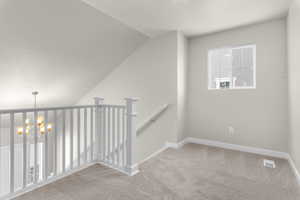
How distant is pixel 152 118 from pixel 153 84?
0.77m

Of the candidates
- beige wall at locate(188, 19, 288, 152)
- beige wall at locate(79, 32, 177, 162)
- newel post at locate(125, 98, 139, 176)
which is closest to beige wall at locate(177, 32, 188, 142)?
beige wall at locate(79, 32, 177, 162)

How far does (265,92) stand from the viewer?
2.90 metres

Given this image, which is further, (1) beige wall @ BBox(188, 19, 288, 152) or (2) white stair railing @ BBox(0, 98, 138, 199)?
(1) beige wall @ BBox(188, 19, 288, 152)

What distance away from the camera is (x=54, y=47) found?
2.82 m

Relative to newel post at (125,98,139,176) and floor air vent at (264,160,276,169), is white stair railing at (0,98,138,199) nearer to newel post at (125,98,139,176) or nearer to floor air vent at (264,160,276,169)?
newel post at (125,98,139,176)

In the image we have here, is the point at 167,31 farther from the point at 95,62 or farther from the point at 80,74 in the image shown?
the point at 80,74

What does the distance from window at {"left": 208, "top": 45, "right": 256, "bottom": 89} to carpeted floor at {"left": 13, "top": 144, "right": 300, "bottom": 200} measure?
1477 millimetres

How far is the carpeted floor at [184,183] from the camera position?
1682 millimetres

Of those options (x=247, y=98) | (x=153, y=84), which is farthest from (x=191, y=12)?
(x=247, y=98)

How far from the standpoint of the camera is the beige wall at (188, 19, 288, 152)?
2.79 meters

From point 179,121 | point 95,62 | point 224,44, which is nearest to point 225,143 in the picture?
point 179,121

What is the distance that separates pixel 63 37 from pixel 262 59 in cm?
358

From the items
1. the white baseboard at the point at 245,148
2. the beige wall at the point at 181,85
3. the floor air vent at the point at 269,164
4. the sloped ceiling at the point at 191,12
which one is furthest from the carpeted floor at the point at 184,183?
the sloped ceiling at the point at 191,12

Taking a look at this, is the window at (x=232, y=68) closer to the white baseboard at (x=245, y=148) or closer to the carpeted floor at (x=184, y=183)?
the white baseboard at (x=245, y=148)
